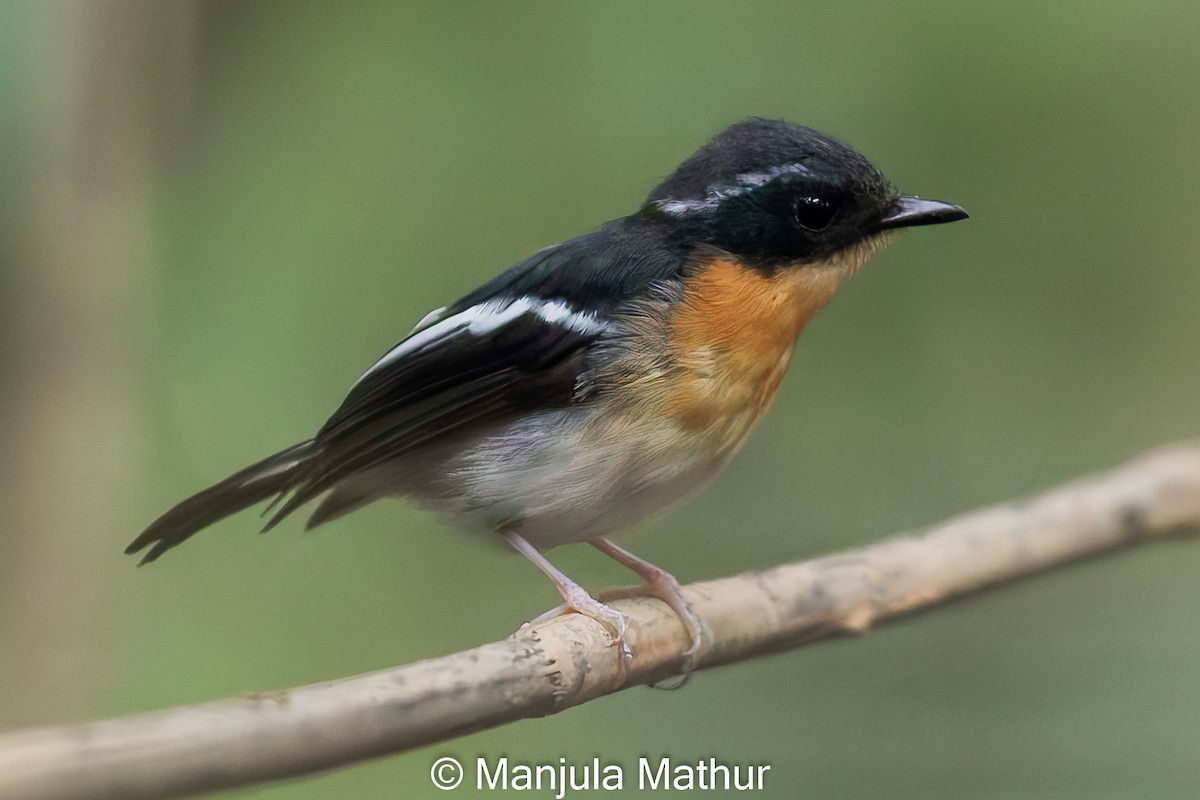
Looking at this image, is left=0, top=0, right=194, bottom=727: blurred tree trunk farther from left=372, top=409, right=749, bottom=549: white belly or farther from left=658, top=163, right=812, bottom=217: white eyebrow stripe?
left=658, top=163, right=812, bottom=217: white eyebrow stripe

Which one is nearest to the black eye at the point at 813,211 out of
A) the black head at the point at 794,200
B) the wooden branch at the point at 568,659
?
the black head at the point at 794,200

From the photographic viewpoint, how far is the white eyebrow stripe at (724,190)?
3.58 feet

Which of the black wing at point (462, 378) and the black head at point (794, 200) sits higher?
the black head at point (794, 200)

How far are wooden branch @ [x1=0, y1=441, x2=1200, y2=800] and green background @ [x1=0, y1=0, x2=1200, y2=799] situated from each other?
3.2 inches

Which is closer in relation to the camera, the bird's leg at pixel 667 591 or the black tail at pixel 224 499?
the black tail at pixel 224 499

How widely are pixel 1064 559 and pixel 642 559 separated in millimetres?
504

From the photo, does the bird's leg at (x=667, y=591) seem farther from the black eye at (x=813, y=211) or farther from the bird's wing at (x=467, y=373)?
the black eye at (x=813, y=211)

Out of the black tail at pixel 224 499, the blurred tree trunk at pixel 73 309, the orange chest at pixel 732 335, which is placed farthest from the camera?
the blurred tree trunk at pixel 73 309

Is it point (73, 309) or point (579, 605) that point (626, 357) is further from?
point (73, 309)

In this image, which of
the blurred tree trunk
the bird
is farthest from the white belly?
the blurred tree trunk

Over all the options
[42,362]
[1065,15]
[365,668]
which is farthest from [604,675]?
[1065,15]

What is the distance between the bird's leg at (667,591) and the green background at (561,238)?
5 cm

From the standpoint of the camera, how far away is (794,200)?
1.09m

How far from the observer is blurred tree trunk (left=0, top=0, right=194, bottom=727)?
1204 mm
